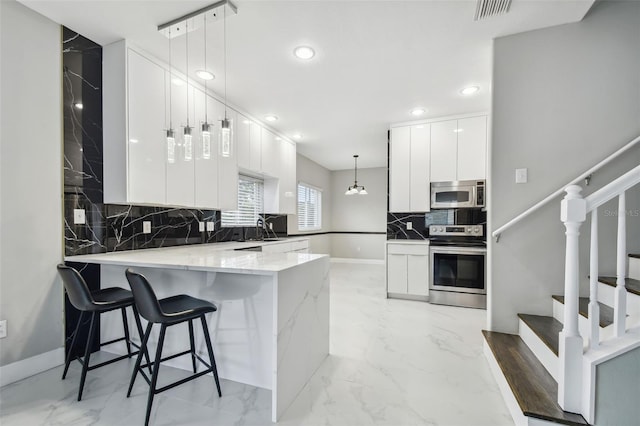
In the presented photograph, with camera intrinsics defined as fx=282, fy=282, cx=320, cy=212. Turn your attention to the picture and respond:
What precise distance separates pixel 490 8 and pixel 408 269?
123 inches

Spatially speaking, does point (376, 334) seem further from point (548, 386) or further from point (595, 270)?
point (595, 270)

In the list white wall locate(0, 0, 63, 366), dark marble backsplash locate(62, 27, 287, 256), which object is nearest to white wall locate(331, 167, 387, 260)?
dark marble backsplash locate(62, 27, 287, 256)

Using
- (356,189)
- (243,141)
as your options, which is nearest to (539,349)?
(243,141)

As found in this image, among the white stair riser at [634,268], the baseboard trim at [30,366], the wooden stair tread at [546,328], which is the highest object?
the white stair riser at [634,268]

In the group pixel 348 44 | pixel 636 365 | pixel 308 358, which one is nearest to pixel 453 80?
pixel 348 44

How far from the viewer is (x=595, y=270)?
1.37 m

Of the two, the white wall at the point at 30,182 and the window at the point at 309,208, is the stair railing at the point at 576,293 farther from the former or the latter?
the window at the point at 309,208

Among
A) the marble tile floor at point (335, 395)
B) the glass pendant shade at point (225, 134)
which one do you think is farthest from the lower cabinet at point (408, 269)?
the glass pendant shade at point (225, 134)

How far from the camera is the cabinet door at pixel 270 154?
4.34 metres

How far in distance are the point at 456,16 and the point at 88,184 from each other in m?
3.21

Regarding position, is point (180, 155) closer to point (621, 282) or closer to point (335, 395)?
point (335, 395)

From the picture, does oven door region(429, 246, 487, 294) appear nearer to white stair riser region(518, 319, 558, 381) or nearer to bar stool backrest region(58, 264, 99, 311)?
white stair riser region(518, 319, 558, 381)

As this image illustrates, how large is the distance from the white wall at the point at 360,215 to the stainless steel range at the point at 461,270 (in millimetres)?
3567

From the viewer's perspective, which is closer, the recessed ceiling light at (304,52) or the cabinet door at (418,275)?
the recessed ceiling light at (304,52)
